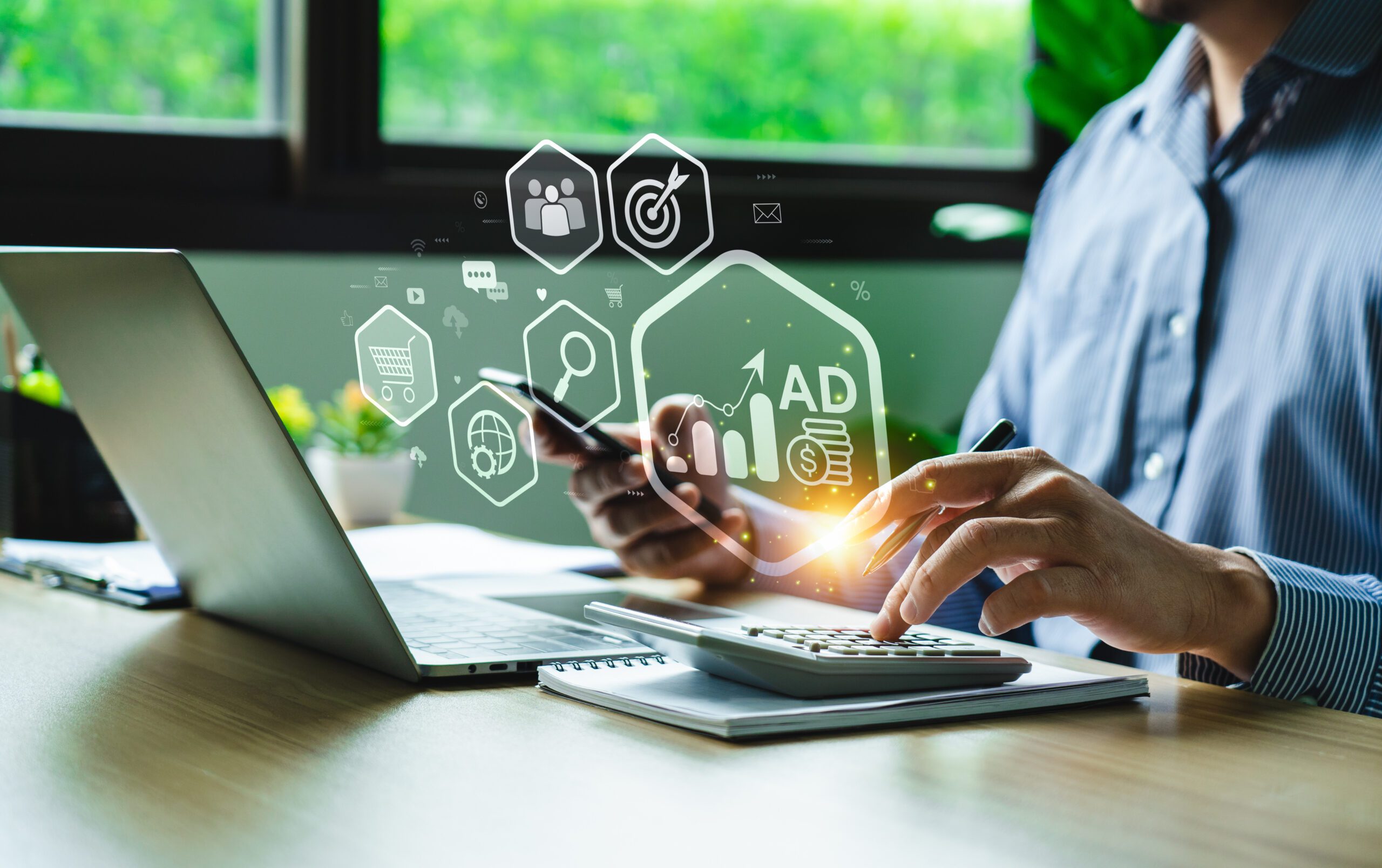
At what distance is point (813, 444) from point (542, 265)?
192 millimetres

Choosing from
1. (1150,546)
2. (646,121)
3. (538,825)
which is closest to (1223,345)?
(1150,546)

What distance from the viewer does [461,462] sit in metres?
Answer: 0.82

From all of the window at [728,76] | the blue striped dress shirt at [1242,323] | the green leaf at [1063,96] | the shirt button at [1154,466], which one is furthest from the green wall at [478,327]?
the green leaf at [1063,96]

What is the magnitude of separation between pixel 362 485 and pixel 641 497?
0.44 m

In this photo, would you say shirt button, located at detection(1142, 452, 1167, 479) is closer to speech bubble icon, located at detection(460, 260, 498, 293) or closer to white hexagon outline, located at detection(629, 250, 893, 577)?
white hexagon outline, located at detection(629, 250, 893, 577)

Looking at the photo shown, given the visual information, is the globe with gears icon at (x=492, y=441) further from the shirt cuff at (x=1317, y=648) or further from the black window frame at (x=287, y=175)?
the black window frame at (x=287, y=175)

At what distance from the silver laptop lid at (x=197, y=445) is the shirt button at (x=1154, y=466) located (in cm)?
77

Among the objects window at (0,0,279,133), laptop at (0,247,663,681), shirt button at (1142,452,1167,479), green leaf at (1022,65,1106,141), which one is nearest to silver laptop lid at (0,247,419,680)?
laptop at (0,247,663,681)

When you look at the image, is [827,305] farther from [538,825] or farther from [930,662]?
[538,825]

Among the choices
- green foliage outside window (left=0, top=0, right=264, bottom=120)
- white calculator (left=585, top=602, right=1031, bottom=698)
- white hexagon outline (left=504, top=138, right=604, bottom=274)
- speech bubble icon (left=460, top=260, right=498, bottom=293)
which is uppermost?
green foliage outside window (left=0, top=0, right=264, bottom=120)

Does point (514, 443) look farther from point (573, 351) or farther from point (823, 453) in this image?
point (823, 453)

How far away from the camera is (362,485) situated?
1.17 metres

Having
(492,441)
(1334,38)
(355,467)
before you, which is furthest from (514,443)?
(1334,38)

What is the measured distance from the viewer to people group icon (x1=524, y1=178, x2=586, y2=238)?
0.73 m
